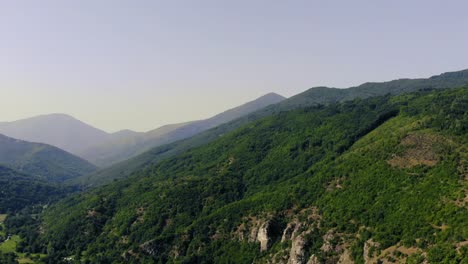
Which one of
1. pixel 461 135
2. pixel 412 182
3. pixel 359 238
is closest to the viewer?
pixel 359 238

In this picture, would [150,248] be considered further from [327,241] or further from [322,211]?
[327,241]

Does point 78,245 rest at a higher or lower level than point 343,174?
lower

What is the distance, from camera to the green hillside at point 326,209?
333 feet

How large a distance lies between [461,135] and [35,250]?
185 meters

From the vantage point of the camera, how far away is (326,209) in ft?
415

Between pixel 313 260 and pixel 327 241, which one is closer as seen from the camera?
pixel 313 260

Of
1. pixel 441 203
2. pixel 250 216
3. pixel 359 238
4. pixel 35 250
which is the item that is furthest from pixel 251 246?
pixel 35 250

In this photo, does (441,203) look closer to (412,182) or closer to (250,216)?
(412,182)

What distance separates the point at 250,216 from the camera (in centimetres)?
14488

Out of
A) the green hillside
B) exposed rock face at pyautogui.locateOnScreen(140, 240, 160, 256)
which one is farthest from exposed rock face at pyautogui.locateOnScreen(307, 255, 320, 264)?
exposed rock face at pyautogui.locateOnScreen(140, 240, 160, 256)

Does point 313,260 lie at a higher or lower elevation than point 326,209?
lower

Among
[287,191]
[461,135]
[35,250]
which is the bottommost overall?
[35,250]

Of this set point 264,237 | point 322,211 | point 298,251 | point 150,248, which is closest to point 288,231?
point 264,237

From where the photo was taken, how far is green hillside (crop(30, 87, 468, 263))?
333ft
